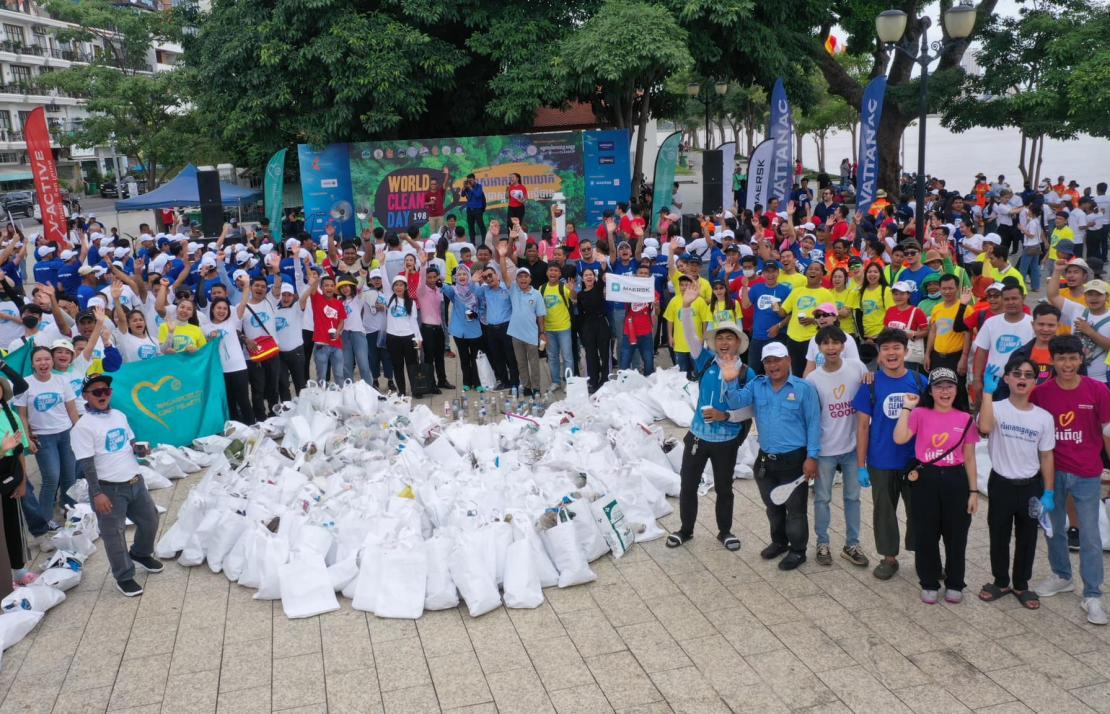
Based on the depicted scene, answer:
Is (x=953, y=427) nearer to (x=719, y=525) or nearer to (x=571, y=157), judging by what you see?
(x=719, y=525)

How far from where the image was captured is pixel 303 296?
35.0ft

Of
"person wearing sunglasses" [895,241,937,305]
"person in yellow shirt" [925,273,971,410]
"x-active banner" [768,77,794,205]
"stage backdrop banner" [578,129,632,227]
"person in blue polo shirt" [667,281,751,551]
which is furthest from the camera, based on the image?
"stage backdrop banner" [578,129,632,227]

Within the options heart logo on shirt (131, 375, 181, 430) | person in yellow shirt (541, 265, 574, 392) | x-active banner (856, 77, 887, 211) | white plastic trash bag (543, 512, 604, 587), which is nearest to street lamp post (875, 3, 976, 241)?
x-active banner (856, 77, 887, 211)

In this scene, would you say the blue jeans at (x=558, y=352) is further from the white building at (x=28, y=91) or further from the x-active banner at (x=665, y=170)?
the white building at (x=28, y=91)

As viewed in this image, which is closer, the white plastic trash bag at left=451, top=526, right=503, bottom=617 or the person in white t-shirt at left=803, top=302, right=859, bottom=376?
the white plastic trash bag at left=451, top=526, right=503, bottom=617

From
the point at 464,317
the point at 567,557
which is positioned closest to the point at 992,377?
the point at 567,557

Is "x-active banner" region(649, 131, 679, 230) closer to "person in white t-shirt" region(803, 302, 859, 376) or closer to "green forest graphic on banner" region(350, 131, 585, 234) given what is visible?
"green forest graphic on banner" region(350, 131, 585, 234)

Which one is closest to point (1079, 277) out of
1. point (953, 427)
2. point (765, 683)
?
point (953, 427)

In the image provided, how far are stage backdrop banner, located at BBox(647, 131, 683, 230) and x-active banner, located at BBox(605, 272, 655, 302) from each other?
9935mm

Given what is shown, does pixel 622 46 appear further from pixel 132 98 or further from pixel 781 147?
pixel 132 98

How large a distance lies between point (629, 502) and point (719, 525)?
0.77 m

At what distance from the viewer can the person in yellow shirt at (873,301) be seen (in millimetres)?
9336

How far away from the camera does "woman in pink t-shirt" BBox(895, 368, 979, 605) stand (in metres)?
5.63

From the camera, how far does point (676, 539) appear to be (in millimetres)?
7020
